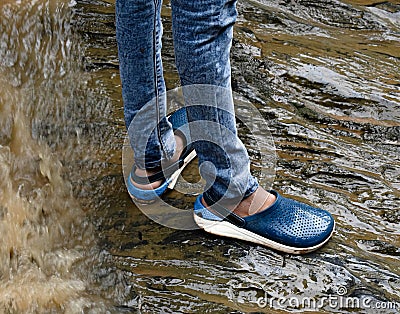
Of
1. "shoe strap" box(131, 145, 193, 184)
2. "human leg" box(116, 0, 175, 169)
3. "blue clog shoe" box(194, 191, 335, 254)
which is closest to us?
"human leg" box(116, 0, 175, 169)

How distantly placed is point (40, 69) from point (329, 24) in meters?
1.72

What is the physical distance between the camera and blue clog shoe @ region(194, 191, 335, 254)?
171cm

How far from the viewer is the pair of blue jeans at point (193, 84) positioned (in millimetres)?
1417

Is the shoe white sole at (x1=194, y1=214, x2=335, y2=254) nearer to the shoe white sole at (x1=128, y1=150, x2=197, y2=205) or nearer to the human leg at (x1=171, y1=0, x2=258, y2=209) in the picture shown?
the human leg at (x1=171, y1=0, x2=258, y2=209)

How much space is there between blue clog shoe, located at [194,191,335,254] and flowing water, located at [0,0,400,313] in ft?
0.14

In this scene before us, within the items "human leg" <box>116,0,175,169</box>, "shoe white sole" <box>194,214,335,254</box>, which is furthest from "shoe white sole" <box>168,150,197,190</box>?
"shoe white sole" <box>194,214,335,254</box>

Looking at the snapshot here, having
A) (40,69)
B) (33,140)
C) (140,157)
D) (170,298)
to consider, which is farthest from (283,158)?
(40,69)

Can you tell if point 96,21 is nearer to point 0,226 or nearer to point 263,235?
point 0,226

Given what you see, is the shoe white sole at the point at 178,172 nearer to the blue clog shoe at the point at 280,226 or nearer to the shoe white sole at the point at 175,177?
the shoe white sole at the point at 175,177

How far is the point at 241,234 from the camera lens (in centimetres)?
175

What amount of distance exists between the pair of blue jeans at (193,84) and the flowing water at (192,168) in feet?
0.85

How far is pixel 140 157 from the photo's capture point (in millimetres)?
1836

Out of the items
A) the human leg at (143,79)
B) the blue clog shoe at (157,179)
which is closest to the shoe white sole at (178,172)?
the blue clog shoe at (157,179)

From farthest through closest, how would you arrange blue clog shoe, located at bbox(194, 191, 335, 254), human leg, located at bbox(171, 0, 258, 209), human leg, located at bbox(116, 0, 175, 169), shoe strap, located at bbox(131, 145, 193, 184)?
shoe strap, located at bbox(131, 145, 193, 184) < blue clog shoe, located at bbox(194, 191, 335, 254) < human leg, located at bbox(116, 0, 175, 169) < human leg, located at bbox(171, 0, 258, 209)
